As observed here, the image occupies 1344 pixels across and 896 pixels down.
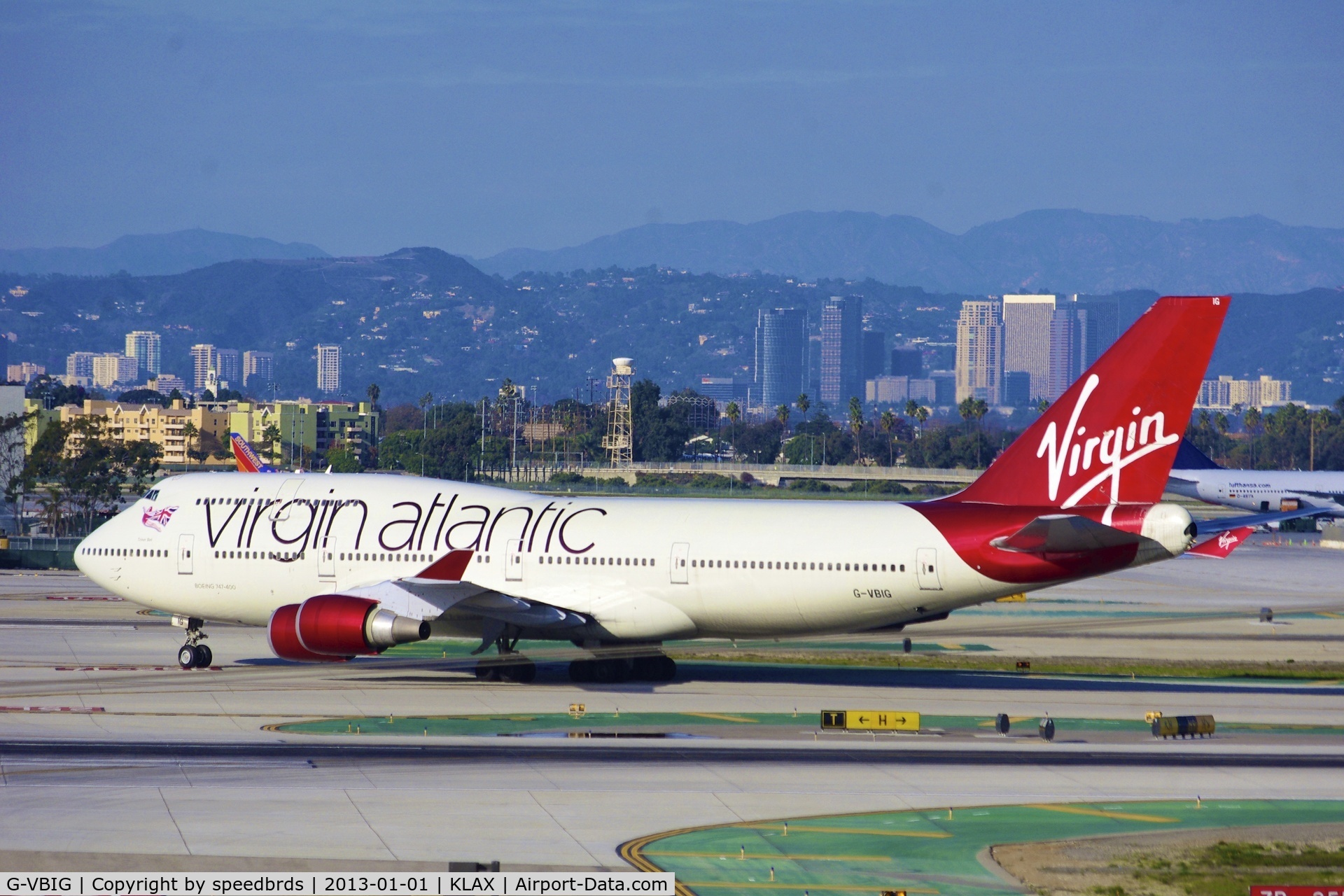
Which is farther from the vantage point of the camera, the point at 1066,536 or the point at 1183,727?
the point at 1066,536

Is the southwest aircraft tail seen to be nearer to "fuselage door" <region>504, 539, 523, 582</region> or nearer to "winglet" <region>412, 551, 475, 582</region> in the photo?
"winglet" <region>412, 551, 475, 582</region>

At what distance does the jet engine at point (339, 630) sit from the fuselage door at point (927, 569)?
11877 millimetres

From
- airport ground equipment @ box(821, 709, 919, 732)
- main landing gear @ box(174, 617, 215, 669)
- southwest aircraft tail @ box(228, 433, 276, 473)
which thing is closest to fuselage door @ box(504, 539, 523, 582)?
main landing gear @ box(174, 617, 215, 669)

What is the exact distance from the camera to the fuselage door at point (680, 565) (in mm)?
37688

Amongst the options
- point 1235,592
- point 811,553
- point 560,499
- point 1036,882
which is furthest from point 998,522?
point 1235,592

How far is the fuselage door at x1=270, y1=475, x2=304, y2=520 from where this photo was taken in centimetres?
4122

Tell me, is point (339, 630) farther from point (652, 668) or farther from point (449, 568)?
point (652, 668)

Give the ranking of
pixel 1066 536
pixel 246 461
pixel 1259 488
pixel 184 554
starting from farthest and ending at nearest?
pixel 1259 488 < pixel 246 461 < pixel 184 554 < pixel 1066 536

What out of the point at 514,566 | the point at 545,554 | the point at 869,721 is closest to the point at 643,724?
the point at 869,721

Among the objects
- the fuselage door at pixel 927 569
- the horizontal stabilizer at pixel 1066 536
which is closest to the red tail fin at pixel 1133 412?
the horizontal stabilizer at pixel 1066 536

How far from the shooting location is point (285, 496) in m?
41.7

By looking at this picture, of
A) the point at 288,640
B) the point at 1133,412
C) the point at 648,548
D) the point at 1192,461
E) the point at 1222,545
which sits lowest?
the point at 288,640

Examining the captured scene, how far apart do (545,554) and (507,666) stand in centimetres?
402

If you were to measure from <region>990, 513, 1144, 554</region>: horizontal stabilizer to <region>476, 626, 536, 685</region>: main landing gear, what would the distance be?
1359 centimetres
